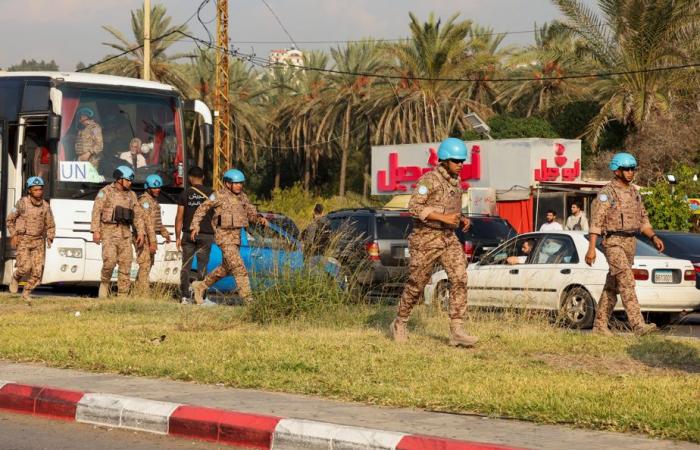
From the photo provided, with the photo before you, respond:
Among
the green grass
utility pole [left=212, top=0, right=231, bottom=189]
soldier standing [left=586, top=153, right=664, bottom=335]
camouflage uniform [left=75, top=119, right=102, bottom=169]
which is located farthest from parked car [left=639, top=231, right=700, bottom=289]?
utility pole [left=212, top=0, right=231, bottom=189]

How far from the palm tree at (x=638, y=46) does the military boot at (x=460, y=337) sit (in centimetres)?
2844

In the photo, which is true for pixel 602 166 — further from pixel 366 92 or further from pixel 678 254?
pixel 678 254

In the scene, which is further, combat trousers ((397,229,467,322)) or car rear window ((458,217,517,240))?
car rear window ((458,217,517,240))

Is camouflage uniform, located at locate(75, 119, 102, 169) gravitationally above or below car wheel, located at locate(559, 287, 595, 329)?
above

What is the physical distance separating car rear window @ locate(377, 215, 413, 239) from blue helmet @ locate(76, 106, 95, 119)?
505 cm

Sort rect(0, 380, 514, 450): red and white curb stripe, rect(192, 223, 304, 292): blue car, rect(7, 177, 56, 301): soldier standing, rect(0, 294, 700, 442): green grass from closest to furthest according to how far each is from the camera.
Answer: rect(0, 380, 514, 450): red and white curb stripe → rect(0, 294, 700, 442): green grass → rect(192, 223, 304, 292): blue car → rect(7, 177, 56, 301): soldier standing

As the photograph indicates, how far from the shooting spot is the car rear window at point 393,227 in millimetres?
21406

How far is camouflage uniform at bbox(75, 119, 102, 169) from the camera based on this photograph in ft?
64.0

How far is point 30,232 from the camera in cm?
1798

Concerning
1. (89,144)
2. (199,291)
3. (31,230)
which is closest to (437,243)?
(199,291)

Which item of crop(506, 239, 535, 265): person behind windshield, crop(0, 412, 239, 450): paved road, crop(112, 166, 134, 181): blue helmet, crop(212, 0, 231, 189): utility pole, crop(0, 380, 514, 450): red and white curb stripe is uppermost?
crop(212, 0, 231, 189): utility pole

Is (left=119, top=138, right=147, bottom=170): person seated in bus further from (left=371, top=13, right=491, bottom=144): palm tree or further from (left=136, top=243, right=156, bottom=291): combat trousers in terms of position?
(left=371, top=13, right=491, bottom=144): palm tree

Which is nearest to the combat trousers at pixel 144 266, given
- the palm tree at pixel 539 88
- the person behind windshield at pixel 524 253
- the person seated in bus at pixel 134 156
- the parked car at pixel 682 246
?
the person seated in bus at pixel 134 156

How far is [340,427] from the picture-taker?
7527 mm
